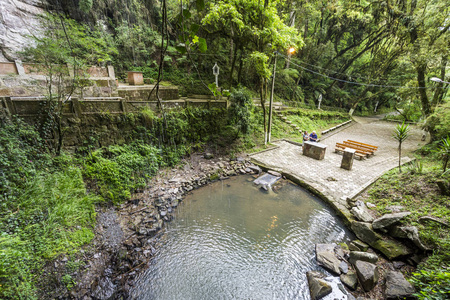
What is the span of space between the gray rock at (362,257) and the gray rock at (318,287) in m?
1.14

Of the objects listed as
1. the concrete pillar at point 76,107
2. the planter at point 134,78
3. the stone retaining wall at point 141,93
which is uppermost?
the planter at point 134,78

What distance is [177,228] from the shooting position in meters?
6.40

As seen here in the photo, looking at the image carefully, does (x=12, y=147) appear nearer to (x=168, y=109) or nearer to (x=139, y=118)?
(x=139, y=118)

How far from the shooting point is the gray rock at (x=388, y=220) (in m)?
5.48

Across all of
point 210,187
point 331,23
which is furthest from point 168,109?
point 331,23

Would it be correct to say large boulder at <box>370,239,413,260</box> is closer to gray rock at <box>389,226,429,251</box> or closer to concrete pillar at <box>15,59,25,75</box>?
gray rock at <box>389,226,429,251</box>

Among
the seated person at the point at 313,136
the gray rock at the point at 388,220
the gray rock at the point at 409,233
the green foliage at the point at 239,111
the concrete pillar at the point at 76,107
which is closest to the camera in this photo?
the gray rock at the point at 409,233

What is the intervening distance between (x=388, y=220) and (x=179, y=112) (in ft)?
32.3

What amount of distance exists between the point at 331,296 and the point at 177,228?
482cm

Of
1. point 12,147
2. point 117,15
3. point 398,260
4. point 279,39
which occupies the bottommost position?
point 398,260

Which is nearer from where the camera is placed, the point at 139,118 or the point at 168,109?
the point at 139,118

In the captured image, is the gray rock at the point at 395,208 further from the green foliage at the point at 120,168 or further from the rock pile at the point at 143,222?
the green foliage at the point at 120,168

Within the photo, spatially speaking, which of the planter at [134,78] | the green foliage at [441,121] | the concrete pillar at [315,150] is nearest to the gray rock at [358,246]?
the concrete pillar at [315,150]

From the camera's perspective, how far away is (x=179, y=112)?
10125 mm
